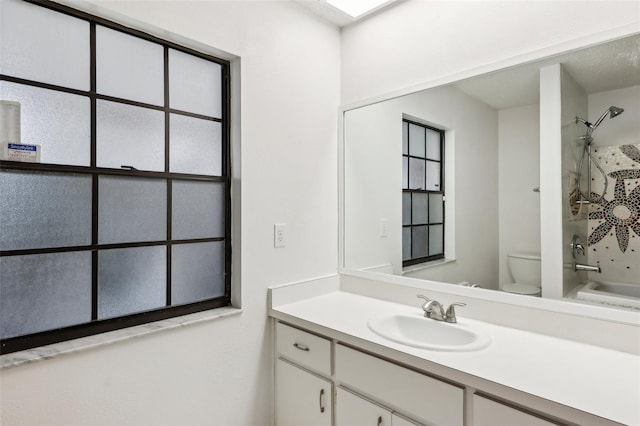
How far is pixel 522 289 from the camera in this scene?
1.50 m

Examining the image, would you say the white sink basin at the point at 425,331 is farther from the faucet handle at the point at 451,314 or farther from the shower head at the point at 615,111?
the shower head at the point at 615,111

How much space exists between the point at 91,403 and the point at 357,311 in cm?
117

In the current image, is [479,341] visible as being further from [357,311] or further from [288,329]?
[288,329]

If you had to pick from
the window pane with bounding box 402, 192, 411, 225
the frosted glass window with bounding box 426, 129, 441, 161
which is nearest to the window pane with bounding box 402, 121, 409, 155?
the frosted glass window with bounding box 426, 129, 441, 161

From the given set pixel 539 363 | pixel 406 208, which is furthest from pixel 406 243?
pixel 539 363

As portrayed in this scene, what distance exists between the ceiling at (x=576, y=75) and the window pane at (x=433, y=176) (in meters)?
0.38

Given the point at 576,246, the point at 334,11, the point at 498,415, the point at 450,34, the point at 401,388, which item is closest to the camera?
the point at 498,415

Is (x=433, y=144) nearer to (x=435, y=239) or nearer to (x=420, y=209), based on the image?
(x=420, y=209)

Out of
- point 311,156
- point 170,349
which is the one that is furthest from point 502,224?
point 170,349

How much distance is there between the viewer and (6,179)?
1.16 metres

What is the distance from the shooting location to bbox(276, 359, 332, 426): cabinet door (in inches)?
61.6

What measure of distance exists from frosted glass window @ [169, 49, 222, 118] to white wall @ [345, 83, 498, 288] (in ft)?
2.72

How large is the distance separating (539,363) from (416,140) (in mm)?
1178

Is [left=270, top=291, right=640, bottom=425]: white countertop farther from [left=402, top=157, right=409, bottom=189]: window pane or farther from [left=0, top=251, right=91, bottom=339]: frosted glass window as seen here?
[left=0, top=251, right=91, bottom=339]: frosted glass window
